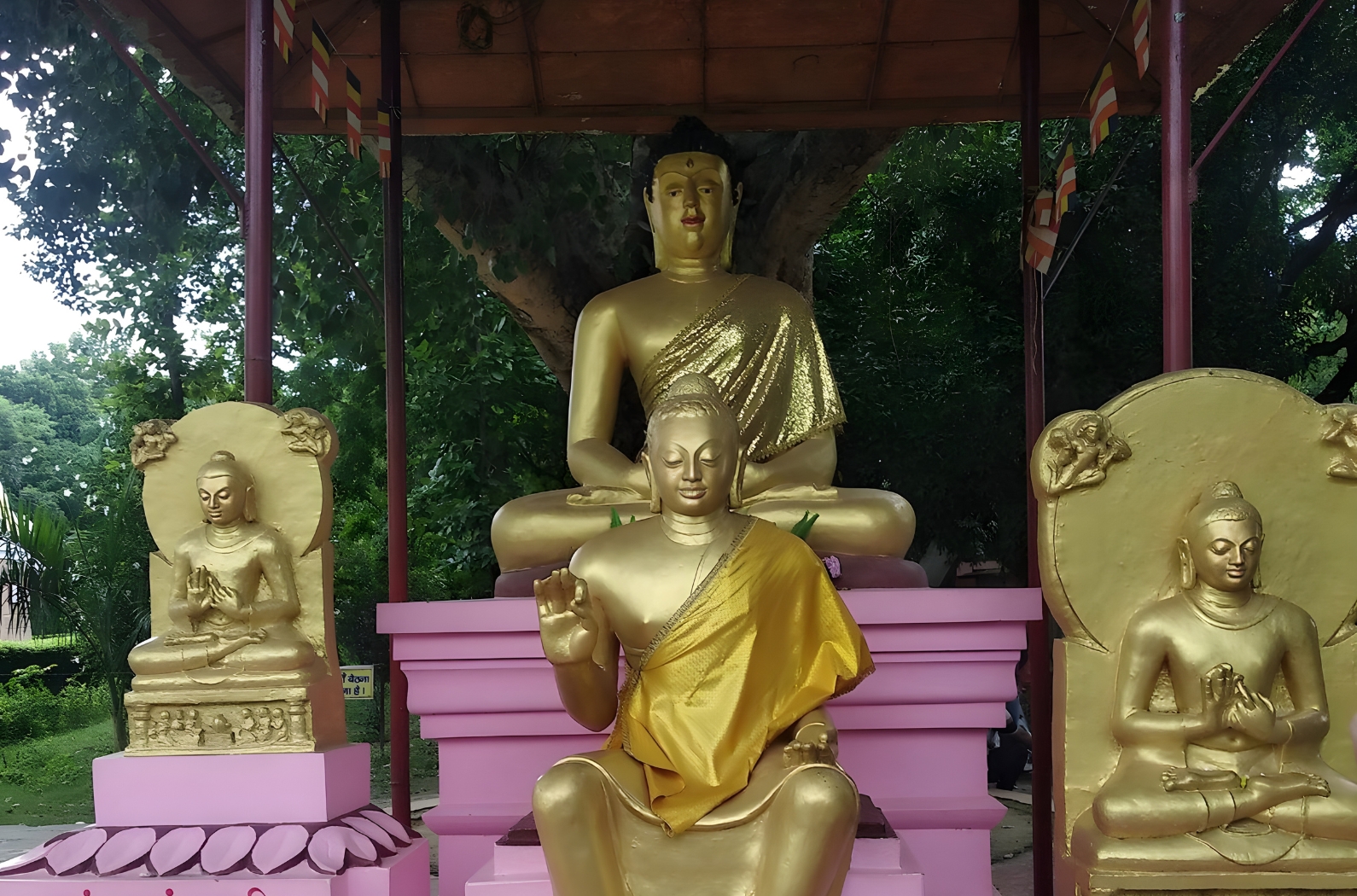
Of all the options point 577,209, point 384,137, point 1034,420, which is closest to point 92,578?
point 577,209

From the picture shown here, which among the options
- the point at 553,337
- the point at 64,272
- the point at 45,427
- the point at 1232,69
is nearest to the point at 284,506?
the point at 553,337

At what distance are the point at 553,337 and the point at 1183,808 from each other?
205 inches

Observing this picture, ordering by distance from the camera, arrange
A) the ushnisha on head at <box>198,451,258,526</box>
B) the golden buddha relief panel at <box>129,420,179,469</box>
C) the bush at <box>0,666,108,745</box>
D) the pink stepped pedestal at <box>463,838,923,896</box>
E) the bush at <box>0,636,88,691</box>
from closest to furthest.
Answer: the pink stepped pedestal at <box>463,838,923,896</box>
the ushnisha on head at <box>198,451,258,526</box>
the golden buddha relief panel at <box>129,420,179,469</box>
the bush at <box>0,666,108,745</box>
the bush at <box>0,636,88,691</box>

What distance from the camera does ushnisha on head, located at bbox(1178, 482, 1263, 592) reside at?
2965 mm

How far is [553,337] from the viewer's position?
24.8ft

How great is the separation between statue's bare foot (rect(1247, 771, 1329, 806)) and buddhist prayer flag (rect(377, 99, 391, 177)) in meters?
3.81

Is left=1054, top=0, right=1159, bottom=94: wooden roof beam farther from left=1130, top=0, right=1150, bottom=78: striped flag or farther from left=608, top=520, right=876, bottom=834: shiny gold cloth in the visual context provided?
left=608, top=520, right=876, bottom=834: shiny gold cloth

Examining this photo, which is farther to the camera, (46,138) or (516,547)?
(46,138)

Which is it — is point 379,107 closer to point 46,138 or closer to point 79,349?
point 46,138

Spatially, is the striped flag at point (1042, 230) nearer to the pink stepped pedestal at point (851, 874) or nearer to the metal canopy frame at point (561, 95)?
the metal canopy frame at point (561, 95)

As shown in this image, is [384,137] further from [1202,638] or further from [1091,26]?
[1202,638]

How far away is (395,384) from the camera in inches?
219

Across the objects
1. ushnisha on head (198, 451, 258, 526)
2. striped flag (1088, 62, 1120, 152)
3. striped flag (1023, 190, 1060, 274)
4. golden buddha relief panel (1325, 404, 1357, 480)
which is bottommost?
ushnisha on head (198, 451, 258, 526)

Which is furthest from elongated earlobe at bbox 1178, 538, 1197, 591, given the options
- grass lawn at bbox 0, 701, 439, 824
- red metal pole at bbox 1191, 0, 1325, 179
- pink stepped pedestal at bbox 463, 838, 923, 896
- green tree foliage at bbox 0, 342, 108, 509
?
green tree foliage at bbox 0, 342, 108, 509
